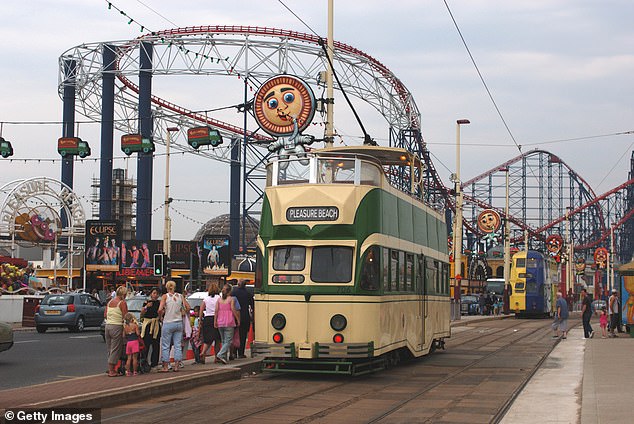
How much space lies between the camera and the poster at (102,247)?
55.2m

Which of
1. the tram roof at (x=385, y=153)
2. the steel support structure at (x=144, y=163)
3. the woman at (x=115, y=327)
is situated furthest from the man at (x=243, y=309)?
the steel support structure at (x=144, y=163)

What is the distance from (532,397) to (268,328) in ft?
16.5

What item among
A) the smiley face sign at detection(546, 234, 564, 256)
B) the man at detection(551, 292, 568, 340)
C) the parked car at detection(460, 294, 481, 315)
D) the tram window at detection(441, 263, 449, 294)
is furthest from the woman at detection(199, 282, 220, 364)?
the smiley face sign at detection(546, 234, 564, 256)

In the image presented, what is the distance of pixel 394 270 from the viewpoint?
18.8m

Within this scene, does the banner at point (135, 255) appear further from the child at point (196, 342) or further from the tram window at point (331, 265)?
the tram window at point (331, 265)

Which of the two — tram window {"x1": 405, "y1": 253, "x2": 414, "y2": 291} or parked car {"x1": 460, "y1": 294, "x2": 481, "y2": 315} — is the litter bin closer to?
tram window {"x1": 405, "y1": 253, "x2": 414, "y2": 291}

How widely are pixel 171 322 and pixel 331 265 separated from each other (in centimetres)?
321

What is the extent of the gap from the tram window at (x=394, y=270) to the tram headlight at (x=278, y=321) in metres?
2.44

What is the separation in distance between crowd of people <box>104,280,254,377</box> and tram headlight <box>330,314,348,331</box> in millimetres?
2919

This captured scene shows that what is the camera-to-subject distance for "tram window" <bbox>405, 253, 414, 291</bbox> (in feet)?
65.2

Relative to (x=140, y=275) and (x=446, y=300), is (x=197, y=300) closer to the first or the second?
(x=446, y=300)

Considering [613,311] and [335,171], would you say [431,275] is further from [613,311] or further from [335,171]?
[613,311]

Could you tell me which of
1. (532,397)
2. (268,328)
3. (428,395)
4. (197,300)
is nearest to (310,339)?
(268,328)

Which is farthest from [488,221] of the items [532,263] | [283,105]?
[283,105]
